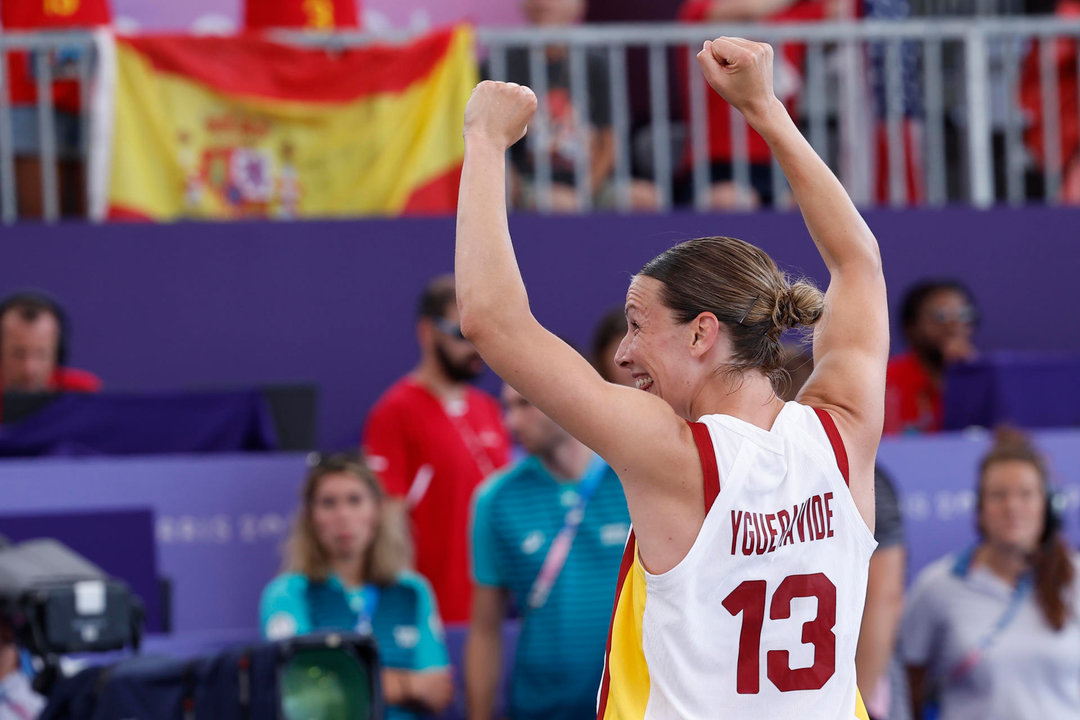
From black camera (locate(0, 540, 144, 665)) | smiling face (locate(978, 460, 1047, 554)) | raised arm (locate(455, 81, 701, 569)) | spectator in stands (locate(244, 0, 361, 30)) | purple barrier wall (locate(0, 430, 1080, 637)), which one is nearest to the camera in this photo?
raised arm (locate(455, 81, 701, 569))

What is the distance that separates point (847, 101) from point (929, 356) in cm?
164

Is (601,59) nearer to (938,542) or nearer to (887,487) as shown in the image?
(938,542)

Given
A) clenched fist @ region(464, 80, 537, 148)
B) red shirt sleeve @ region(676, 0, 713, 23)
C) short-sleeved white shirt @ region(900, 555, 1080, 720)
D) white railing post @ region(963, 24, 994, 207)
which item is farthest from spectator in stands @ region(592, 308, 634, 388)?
white railing post @ region(963, 24, 994, 207)

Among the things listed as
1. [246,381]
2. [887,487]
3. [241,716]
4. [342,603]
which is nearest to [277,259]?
[246,381]

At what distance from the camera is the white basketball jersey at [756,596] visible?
230 centimetres

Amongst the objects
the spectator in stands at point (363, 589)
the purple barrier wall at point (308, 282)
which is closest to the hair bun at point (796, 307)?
the spectator in stands at point (363, 589)

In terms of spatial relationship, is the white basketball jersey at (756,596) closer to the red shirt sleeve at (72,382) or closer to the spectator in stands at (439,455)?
the spectator in stands at (439,455)

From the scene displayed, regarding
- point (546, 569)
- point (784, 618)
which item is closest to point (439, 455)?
point (546, 569)

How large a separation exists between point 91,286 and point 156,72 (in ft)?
3.26

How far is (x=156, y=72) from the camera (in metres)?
7.14

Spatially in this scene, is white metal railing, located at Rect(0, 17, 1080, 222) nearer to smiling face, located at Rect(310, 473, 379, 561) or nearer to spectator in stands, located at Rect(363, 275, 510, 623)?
spectator in stands, located at Rect(363, 275, 510, 623)

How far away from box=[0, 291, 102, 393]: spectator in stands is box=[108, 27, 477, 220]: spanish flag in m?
1.21

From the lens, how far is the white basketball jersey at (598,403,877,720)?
7.54 ft

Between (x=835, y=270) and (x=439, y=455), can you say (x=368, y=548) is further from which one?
(x=835, y=270)
